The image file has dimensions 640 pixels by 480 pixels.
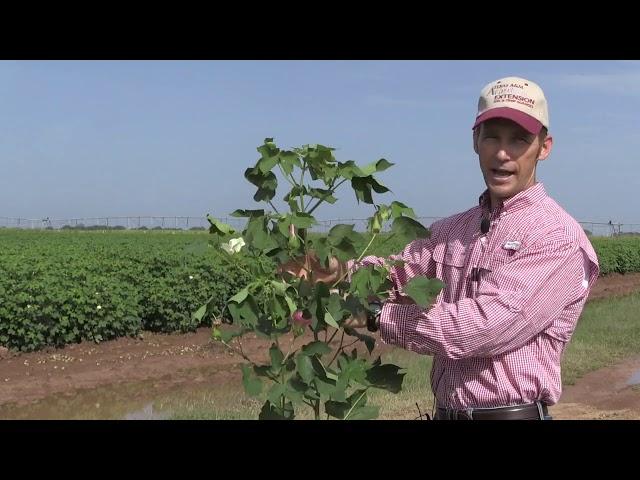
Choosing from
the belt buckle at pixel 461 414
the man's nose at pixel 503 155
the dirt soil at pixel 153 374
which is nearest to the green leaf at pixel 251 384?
the belt buckle at pixel 461 414

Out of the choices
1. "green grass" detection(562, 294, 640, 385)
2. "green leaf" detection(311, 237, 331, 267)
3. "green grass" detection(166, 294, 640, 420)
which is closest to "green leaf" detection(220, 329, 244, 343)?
"green leaf" detection(311, 237, 331, 267)

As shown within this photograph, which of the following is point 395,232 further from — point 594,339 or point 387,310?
point 594,339

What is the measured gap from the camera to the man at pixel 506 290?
1721 millimetres

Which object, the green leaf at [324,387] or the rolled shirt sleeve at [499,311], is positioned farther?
the rolled shirt sleeve at [499,311]

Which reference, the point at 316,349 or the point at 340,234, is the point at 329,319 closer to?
the point at 316,349

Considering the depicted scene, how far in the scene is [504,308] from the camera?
1.71m

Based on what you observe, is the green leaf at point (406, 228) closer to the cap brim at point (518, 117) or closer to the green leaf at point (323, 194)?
the green leaf at point (323, 194)

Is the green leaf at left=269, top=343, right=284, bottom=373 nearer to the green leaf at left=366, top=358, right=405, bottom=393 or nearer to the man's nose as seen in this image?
the green leaf at left=366, top=358, right=405, bottom=393

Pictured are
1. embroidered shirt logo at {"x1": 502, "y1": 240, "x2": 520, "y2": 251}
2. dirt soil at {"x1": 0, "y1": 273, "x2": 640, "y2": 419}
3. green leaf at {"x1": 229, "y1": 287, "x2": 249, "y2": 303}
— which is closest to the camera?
green leaf at {"x1": 229, "y1": 287, "x2": 249, "y2": 303}

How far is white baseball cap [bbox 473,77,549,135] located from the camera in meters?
1.78

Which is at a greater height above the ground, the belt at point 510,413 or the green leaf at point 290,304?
the green leaf at point 290,304

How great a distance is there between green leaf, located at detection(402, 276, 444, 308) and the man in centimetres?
10

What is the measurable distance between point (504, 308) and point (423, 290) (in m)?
0.23

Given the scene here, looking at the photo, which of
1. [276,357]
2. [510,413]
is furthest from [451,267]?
[276,357]
